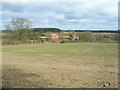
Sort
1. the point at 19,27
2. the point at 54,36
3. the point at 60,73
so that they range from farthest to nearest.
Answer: the point at 54,36 → the point at 19,27 → the point at 60,73

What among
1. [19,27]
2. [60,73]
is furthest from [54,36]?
[60,73]

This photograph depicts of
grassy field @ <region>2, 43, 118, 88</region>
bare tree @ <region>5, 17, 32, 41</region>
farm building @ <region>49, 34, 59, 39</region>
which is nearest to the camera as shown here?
grassy field @ <region>2, 43, 118, 88</region>

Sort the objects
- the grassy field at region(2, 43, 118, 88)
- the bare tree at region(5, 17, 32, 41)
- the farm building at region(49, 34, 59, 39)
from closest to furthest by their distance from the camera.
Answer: the grassy field at region(2, 43, 118, 88) → the bare tree at region(5, 17, 32, 41) → the farm building at region(49, 34, 59, 39)

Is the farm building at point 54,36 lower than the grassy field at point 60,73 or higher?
→ higher

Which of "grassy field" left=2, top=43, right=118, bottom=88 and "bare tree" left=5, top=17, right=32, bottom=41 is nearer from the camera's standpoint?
"grassy field" left=2, top=43, right=118, bottom=88

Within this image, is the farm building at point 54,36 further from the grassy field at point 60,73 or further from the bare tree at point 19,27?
the grassy field at point 60,73

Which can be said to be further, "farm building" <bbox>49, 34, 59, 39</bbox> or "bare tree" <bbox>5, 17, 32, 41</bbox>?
"farm building" <bbox>49, 34, 59, 39</bbox>

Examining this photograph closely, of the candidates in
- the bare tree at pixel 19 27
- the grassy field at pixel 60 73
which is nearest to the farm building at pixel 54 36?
the bare tree at pixel 19 27

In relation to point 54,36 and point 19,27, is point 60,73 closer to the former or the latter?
point 19,27

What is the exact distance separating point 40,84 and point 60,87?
713 millimetres

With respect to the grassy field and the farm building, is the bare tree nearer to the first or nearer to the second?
the farm building

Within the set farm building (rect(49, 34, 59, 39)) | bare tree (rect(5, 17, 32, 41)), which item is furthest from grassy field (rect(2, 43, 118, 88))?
farm building (rect(49, 34, 59, 39))

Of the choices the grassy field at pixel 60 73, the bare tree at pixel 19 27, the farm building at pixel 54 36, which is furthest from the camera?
the farm building at pixel 54 36

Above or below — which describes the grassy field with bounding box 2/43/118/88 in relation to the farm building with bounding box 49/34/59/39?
below
